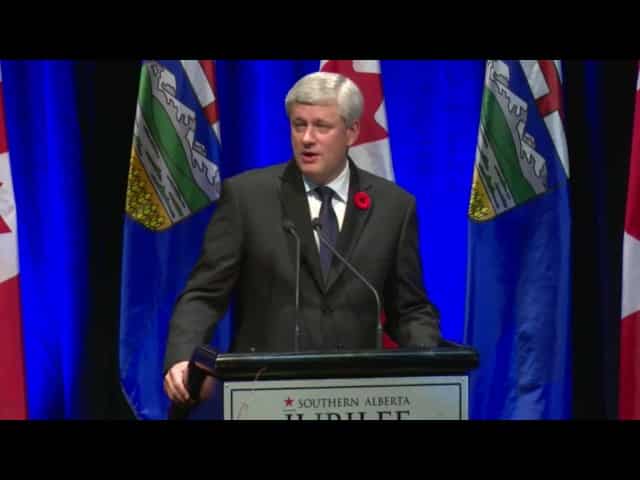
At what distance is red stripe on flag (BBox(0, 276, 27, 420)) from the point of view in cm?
443

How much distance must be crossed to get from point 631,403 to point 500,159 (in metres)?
1.05

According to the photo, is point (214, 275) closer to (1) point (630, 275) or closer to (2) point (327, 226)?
(2) point (327, 226)

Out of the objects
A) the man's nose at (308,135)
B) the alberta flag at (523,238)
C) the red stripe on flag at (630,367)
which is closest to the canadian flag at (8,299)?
the man's nose at (308,135)

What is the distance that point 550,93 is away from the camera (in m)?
4.52

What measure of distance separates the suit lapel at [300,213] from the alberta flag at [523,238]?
114cm

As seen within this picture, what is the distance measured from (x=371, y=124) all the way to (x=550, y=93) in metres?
0.69

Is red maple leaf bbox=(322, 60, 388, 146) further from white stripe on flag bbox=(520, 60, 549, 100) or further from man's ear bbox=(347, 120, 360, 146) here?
man's ear bbox=(347, 120, 360, 146)

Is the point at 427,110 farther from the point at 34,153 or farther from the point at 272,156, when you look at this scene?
the point at 34,153

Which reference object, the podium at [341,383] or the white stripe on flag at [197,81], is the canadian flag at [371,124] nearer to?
the white stripe on flag at [197,81]

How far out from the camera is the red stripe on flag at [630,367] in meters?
4.47

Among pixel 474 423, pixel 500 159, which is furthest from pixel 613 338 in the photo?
pixel 474 423

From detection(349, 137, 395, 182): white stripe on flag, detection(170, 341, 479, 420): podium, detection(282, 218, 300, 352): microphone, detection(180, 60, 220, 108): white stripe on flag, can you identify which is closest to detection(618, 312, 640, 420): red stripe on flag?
detection(349, 137, 395, 182): white stripe on flag

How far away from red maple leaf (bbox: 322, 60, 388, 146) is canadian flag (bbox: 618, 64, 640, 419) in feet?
3.07

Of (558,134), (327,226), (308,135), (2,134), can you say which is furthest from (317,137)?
(2,134)
